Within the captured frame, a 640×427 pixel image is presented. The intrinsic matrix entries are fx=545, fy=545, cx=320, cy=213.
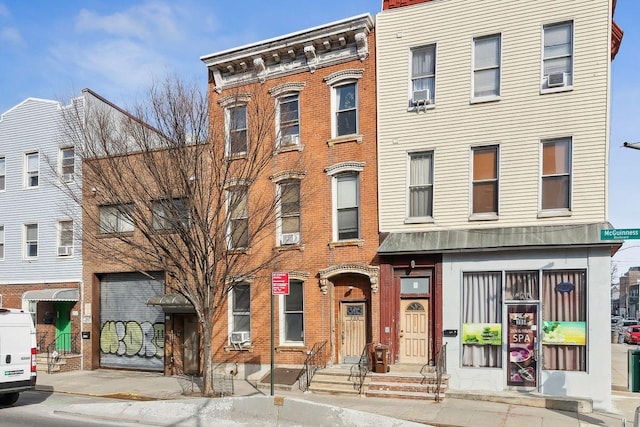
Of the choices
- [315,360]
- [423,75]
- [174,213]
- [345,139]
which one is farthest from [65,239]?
[423,75]

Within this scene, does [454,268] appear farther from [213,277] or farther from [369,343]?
[213,277]

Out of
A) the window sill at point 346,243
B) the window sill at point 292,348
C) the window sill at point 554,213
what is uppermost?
the window sill at point 554,213

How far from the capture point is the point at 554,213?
46.2 ft

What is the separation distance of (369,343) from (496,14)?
1001 cm

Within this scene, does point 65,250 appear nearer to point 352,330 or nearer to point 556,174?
point 352,330

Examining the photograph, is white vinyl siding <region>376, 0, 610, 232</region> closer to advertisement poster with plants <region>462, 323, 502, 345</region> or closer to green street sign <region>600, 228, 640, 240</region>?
green street sign <region>600, 228, 640, 240</region>

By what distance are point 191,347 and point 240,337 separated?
2.76 metres

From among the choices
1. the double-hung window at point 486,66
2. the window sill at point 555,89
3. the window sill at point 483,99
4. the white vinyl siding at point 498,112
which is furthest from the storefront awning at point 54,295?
the window sill at point 555,89

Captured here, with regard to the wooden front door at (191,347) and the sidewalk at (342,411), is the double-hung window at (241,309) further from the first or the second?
the sidewalk at (342,411)

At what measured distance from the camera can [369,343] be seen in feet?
52.9

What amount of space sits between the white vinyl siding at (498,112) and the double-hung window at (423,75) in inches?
9.4

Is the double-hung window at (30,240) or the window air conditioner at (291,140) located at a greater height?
the window air conditioner at (291,140)

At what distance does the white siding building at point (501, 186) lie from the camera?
45.2 ft

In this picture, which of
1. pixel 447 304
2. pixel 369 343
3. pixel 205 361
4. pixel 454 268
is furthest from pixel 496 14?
pixel 205 361
